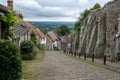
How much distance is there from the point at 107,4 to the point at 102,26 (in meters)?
3.67

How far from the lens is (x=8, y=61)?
13500 mm

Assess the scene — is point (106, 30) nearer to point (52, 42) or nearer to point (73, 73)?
point (73, 73)

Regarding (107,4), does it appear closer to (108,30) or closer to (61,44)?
(108,30)

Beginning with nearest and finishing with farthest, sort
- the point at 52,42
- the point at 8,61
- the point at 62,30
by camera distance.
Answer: the point at 8,61
the point at 52,42
the point at 62,30

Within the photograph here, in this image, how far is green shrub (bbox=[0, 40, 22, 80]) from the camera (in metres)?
13.5

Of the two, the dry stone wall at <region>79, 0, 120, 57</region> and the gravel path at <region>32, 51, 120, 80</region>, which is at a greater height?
the dry stone wall at <region>79, 0, 120, 57</region>

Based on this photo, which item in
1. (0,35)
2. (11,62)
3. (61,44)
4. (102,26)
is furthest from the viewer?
(61,44)

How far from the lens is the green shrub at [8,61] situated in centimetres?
1352

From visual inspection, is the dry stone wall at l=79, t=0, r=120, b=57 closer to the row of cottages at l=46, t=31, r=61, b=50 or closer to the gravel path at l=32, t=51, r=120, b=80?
the gravel path at l=32, t=51, r=120, b=80

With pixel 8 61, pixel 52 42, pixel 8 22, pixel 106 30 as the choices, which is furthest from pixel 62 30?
pixel 8 61

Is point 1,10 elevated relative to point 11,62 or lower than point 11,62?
elevated

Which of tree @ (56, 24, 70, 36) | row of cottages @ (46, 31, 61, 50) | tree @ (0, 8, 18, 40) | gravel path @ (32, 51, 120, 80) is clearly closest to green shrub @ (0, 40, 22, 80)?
gravel path @ (32, 51, 120, 80)

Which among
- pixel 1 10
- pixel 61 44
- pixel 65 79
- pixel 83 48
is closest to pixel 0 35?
pixel 1 10

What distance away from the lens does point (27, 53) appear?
36844mm
